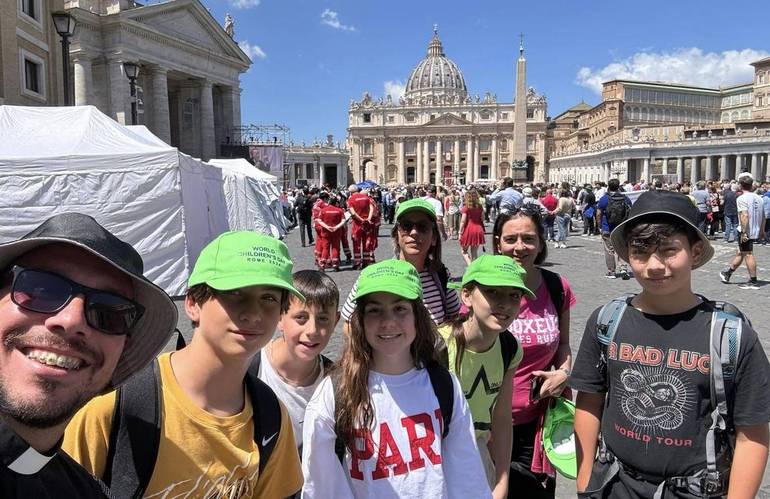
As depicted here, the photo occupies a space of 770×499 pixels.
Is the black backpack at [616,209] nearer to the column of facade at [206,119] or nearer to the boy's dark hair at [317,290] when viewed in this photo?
the boy's dark hair at [317,290]

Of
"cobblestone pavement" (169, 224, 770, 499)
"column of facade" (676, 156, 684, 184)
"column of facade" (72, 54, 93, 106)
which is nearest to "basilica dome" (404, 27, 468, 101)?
"column of facade" (676, 156, 684, 184)

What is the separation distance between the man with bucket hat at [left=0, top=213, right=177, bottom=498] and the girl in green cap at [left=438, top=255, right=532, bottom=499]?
53.1 inches

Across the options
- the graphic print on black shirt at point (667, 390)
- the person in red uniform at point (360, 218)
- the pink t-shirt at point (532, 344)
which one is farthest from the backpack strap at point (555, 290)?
the person in red uniform at point (360, 218)

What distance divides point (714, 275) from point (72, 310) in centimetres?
1146

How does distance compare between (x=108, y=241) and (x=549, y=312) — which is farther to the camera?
(x=549, y=312)

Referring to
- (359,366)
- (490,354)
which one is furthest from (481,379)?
(359,366)

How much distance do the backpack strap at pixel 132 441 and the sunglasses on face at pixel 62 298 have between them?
0.27 meters

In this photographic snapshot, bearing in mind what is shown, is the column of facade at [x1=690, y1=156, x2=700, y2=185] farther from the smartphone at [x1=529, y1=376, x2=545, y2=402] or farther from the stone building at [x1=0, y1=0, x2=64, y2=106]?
the smartphone at [x1=529, y1=376, x2=545, y2=402]

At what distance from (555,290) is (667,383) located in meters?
1.07

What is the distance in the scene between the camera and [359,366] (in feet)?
6.16

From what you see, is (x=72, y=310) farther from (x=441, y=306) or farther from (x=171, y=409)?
(x=441, y=306)

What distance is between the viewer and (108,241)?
1.10 meters

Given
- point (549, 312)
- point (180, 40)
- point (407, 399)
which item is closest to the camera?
point (407, 399)

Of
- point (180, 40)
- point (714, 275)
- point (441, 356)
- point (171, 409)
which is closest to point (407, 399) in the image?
point (441, 356)
